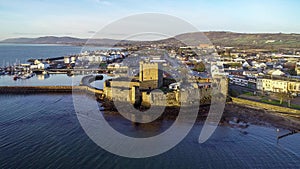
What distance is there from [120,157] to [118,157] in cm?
5

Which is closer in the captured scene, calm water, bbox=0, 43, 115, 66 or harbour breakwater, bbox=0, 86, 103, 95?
harbour breakwater, bbox=0, 86, 103, 95

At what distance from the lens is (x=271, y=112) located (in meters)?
11.0

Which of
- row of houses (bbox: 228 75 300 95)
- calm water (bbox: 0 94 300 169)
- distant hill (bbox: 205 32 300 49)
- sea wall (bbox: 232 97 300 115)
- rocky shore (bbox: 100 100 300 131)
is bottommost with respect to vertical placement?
calm water (bbox: 0 94 300 169)

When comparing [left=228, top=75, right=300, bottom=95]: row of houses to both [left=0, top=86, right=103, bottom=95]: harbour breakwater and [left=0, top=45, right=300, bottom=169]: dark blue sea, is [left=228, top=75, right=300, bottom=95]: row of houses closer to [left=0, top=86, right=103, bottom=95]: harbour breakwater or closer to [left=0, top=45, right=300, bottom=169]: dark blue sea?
[left=0, top=45, right=300, bottom=169]: dark blue sea

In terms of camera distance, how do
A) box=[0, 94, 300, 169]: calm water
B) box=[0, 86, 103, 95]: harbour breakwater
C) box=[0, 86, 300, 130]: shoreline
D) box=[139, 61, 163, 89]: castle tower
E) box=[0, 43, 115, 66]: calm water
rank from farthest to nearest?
box=[0, 43, 115, 66]: calm water
box=[0, 86, 103, 95]: harbour breakwater
box=[139, 61, 163, 89]: castle tower
box=[0, 86, 300, 130]: shoreline
box=[0, 94, 300, 169]: calm water

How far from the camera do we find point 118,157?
7086 millimetres

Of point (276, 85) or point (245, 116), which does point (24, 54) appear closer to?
point (276, 85)

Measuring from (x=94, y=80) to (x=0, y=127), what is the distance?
35.9 feet

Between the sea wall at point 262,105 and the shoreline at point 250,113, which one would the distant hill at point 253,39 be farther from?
the shoreline at point 250,113

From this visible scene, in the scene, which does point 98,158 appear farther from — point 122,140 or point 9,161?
point 9,161

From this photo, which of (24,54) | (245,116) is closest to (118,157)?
(245,116)

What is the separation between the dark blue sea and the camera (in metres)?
6.75

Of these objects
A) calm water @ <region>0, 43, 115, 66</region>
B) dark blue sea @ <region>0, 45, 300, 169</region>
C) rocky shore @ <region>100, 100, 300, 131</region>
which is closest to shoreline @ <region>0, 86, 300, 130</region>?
rocky shore @ <region>100, 100, 300, 131</region>

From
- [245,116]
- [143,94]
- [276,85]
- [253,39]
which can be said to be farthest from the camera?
[253,39]
